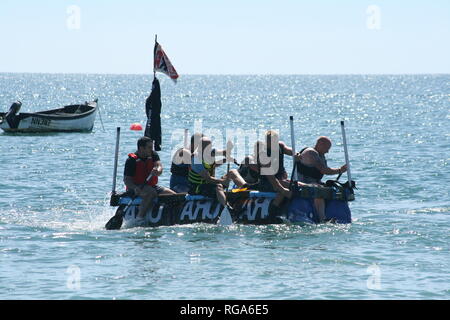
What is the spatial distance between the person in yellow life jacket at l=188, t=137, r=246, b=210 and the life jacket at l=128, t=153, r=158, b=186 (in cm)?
76

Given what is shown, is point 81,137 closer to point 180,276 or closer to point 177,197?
point 177,197

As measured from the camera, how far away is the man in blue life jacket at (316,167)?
671 inches

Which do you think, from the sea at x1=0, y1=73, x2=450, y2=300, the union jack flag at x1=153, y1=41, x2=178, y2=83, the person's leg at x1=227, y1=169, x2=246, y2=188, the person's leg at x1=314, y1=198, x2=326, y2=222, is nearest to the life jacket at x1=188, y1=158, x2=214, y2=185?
the person's leg at x1=227, y1=169, x2=246, y2=188

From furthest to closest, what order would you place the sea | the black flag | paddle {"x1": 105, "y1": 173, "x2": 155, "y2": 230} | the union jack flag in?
the union jack flag < the black flag < paddle {"x1": 105, "y1": 173, "x2": 155, "y2": 230} < the sea

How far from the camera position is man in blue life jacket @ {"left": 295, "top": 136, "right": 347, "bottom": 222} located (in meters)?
17.0

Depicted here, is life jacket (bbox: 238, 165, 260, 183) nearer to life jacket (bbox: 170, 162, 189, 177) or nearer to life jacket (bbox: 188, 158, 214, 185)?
life jacket (bbox: 188, 158, 214, 185)

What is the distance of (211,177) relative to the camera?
17.0 meters

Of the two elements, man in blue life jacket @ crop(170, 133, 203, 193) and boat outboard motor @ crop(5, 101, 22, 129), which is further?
boat outboard motor @ crop(5, 101, 22, 129)

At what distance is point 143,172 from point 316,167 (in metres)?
3.30

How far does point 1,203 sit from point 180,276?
30.8 feet

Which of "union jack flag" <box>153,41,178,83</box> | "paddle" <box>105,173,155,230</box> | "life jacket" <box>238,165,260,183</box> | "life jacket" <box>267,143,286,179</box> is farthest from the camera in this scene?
"union jack flag" <box>153,41,178,83</box>

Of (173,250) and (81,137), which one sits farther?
(81,137)
